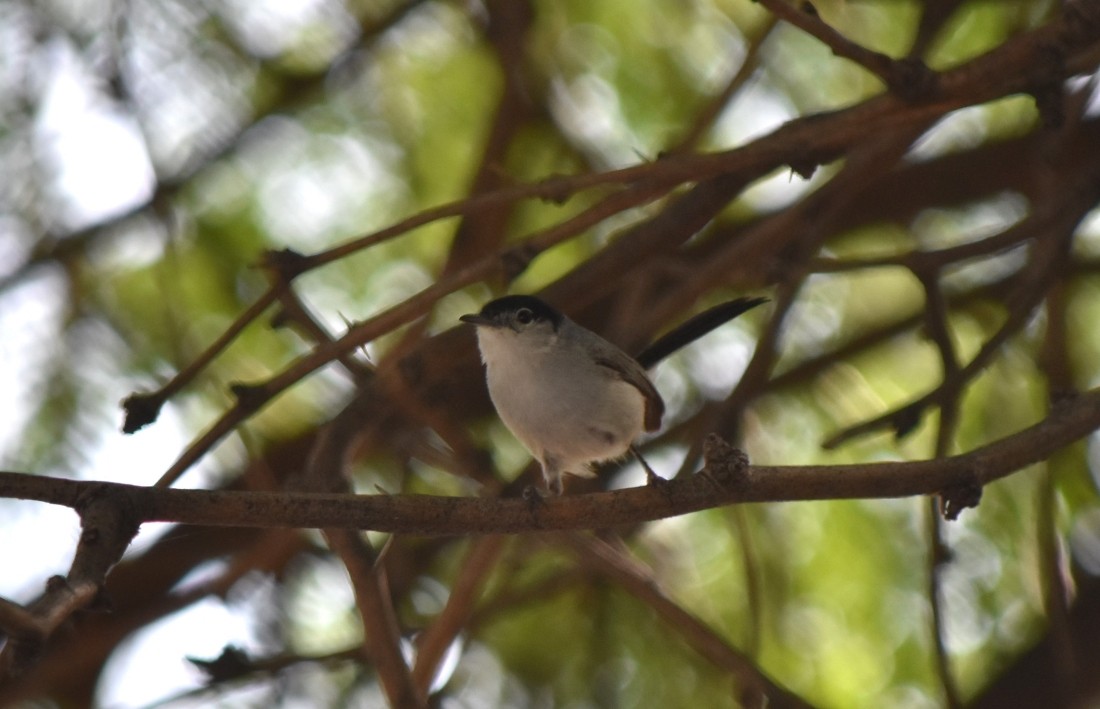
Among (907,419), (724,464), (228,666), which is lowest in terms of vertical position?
(724,464)

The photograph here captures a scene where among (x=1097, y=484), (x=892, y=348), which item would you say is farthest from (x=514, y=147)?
(x=1097, y=484)

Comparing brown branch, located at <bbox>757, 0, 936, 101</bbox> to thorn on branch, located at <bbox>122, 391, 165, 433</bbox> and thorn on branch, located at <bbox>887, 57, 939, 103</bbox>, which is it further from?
thorn on branch, located at <bbox>122, 391, 165, 433</bbox>

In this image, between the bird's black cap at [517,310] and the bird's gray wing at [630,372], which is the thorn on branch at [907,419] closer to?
the bird's gray wing at [630,372]

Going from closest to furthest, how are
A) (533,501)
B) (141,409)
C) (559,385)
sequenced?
(533,501), (141,409), (559,385)

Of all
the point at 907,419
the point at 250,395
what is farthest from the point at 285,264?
the point at 907,419

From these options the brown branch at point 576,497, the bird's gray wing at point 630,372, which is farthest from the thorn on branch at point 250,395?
the bird's gray wing at point 630,372

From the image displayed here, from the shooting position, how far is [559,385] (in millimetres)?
3750

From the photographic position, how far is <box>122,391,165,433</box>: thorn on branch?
9.02 ft

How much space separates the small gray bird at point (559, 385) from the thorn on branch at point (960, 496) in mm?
1270

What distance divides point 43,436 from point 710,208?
239cm

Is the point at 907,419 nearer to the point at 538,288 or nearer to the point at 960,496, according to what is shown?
the point at 960,496

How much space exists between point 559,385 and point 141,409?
1359 millimetres

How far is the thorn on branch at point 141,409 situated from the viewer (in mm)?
2748

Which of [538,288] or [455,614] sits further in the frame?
[538,288]
